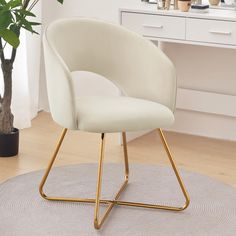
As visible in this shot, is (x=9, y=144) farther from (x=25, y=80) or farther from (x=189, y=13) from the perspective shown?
(x=189, y=13)

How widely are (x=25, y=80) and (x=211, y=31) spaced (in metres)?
1.23

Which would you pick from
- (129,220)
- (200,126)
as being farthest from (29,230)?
(200,126)

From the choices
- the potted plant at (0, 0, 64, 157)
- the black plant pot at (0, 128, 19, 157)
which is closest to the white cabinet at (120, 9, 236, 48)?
the potted plant at (0, 0, 64, 157)

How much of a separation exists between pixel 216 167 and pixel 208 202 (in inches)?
21.5

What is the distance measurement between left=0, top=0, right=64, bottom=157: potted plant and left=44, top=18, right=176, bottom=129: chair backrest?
1.00 ft

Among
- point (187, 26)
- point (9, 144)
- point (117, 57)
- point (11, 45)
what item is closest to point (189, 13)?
point (187, 26)

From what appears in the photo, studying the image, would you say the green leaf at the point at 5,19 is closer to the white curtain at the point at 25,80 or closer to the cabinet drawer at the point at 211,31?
the white curtain at the point at 25,80

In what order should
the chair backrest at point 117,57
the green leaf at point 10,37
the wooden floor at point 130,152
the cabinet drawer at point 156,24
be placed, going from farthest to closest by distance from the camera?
the cabinet drawer at point 156,24
the wooden floor at point 130,152
the green leaf at point 10,37
the chair backrest at point 117,57

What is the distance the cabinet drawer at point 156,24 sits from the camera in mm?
3979

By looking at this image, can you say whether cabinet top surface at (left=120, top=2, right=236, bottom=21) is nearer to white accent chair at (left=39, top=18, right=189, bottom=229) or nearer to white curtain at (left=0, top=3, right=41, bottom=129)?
white accent chair at (left=39, top=18, right=189, bottom=229)

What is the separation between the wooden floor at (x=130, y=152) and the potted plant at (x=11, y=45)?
91mm

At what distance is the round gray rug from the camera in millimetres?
3012

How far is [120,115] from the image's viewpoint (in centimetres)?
305

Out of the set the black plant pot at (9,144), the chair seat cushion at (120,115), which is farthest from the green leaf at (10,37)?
the black plant pot at (9,144)
